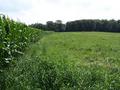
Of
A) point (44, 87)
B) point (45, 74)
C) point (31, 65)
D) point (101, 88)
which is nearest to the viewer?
point (101, 88)

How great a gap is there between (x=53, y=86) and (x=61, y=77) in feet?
1.44

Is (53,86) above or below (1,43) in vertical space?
below

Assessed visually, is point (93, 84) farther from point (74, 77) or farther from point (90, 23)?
point (90, 23)

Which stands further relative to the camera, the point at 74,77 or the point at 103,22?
the point at 103,22

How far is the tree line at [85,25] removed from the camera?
81750mm

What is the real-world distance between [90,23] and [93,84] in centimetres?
8020

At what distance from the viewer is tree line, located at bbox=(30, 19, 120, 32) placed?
8175 centimetres

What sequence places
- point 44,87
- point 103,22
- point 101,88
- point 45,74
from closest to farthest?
point 101,88, point 44,87, point 45,74, point 103,22

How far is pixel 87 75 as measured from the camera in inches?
325

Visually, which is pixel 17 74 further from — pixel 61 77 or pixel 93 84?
pixel 93 84

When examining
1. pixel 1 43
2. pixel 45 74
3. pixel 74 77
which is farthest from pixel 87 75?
pixel 1 43

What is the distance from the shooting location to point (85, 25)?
3479 inches

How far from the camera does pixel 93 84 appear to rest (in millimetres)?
7727

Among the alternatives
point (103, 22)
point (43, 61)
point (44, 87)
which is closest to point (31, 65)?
point (43, 61)
